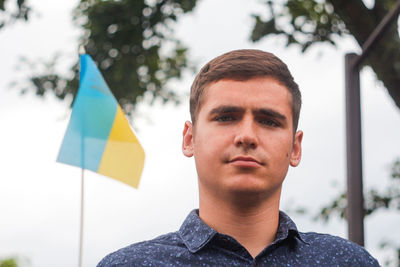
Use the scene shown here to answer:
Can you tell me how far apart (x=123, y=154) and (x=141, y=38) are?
12.0ft

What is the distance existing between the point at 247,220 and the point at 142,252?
0.31 m

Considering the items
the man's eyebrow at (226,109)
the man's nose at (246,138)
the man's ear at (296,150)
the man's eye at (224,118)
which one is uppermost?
the man's eyebrow at (226,109)

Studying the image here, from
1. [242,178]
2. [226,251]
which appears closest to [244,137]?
[242,178]

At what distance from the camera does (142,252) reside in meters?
1.83

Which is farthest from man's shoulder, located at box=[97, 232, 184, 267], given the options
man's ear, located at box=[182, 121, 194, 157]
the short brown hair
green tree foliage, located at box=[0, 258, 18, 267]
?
green tree foliage, located at box=[0, 258, 18, 267]

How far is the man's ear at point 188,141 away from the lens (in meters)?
1.93

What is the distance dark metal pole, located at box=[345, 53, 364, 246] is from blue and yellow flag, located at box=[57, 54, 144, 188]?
180 cm

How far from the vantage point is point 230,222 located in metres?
1.81

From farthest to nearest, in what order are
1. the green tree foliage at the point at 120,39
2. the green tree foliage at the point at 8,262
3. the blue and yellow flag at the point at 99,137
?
the green tree foliage at the point at 8,262 → the green tree foliage at the point at 120,39 → the blue and yellow flag at the point at 99,137

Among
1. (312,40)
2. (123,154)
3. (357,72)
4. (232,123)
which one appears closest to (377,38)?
(357,72)

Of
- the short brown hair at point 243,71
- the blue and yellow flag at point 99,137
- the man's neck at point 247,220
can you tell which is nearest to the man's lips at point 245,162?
the man's neck at point 247,220

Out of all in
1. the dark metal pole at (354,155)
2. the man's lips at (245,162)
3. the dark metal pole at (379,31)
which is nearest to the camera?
the man's lips at (245,162)

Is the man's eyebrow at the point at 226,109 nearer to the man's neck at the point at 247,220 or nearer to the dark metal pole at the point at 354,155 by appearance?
the man's neck at the point at 247,220

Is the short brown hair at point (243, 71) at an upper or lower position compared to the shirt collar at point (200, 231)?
upper
